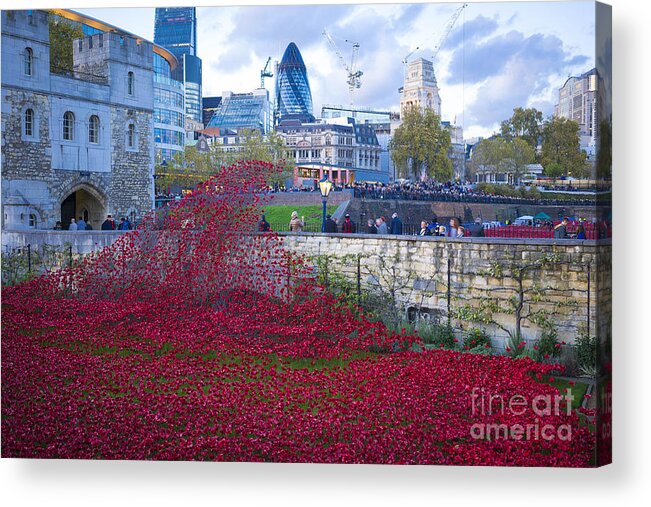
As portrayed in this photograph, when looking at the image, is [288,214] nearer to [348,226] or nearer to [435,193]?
[348,226]

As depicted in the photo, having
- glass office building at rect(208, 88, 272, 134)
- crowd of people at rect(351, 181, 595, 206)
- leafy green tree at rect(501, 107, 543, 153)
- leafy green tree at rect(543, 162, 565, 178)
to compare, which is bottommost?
crowd of people at rect(351, 181, 595, 206)

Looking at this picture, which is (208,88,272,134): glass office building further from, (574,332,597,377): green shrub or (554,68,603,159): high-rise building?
(574,332,597,377): green shrub

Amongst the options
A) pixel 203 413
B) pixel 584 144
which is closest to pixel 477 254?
pixel 584 144

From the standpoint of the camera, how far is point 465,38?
10.9 metres

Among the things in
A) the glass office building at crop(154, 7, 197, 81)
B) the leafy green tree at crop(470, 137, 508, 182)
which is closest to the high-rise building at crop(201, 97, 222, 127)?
the glass office building at crop(154, 7, 197, 81)

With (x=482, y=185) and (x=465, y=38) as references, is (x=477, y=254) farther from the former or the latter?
(x=465, y=38)

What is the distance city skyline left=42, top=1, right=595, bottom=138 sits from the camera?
10.5m

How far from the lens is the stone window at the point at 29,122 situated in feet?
38.4

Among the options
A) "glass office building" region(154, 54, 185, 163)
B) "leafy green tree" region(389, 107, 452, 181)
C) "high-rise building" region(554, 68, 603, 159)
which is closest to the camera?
"high-rise building" region(554, 68, 603, 159)

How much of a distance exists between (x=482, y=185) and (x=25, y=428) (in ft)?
19.3

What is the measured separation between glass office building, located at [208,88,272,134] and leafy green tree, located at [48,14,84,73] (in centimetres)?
188

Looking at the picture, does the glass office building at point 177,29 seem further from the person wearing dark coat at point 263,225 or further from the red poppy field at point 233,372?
the person wearing dark coat at point 263,225

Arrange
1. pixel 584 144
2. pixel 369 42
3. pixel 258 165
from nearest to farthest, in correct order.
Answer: pixel 584 144 → pixel 369 42 → pixel 258 165

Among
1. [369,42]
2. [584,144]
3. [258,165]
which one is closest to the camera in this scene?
[584,144]
